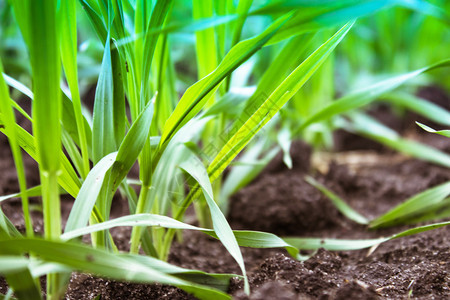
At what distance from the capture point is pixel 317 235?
3.94ft

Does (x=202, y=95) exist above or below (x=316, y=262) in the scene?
above

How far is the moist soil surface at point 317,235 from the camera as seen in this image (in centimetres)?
73

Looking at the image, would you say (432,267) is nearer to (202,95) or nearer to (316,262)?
(316,262)

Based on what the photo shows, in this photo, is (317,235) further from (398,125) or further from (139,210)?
(398,125)

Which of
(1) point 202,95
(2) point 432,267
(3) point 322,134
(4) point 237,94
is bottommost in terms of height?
(2) point 432,267

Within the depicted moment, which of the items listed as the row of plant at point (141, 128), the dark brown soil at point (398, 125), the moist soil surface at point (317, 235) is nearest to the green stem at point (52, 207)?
the row of plant at point (141, 128)

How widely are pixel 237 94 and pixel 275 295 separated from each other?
0.46 meters

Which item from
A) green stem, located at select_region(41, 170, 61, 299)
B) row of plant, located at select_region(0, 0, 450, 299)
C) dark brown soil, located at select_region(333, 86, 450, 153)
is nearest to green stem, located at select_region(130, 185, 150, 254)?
row of plant, located at select_region(0, 0, 450, 299)

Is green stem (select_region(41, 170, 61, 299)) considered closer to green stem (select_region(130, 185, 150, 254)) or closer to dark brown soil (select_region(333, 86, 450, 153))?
green stem (select_region(130, 185, 150, 254))

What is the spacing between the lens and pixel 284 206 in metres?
1.24

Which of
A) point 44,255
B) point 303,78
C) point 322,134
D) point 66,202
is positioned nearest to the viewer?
point 44,255

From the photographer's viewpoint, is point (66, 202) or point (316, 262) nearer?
point (316, 262)

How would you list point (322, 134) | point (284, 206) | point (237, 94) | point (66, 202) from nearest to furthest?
point (237, 94) < point (284, 206) < point (66, 202) < point (322, 134)

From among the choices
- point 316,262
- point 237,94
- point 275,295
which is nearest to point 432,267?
point 316,262
